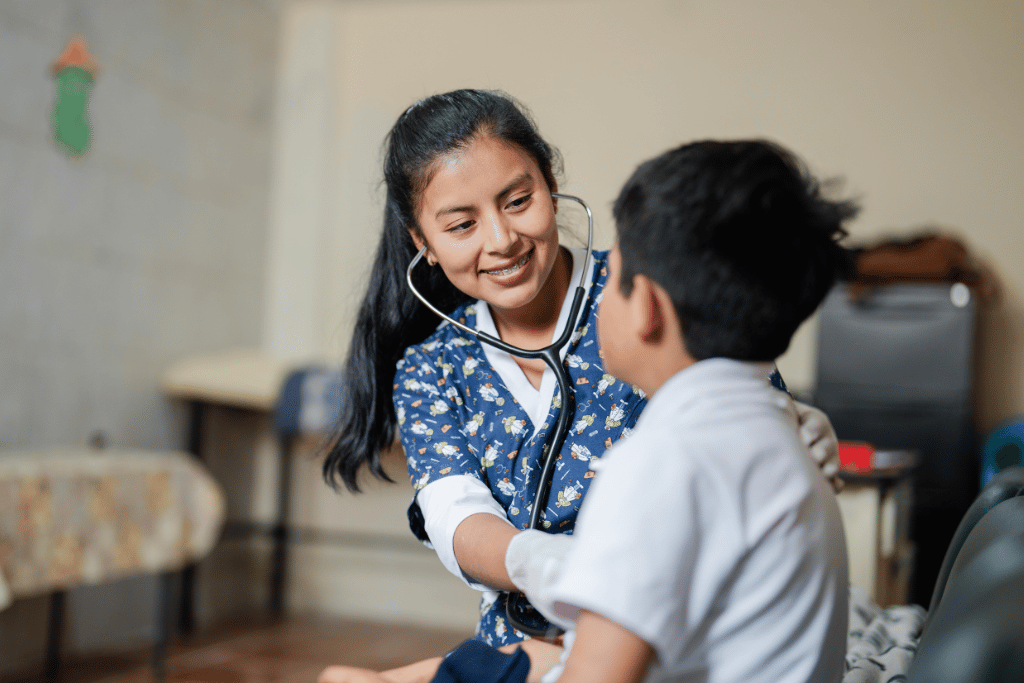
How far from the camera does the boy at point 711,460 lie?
1.91 ft

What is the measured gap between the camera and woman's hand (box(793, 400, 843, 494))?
0.80m

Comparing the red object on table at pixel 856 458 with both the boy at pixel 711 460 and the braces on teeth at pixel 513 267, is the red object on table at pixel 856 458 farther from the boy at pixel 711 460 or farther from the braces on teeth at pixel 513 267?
the boy at pixel 711 460

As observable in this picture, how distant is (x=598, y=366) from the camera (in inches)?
44.0

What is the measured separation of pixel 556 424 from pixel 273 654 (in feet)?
7.84

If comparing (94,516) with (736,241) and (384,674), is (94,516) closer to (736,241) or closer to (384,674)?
(384,674)

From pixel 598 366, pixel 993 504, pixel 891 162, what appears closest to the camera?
pixel 993 504

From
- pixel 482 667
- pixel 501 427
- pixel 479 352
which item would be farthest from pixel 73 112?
pixel 482 667

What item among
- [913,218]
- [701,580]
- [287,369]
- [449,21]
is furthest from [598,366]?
[449,21]

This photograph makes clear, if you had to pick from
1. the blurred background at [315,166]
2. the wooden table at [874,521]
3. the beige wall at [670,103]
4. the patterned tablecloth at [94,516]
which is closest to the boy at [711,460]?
the wooden table at [874,521]

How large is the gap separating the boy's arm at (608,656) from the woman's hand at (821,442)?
0.29 meters

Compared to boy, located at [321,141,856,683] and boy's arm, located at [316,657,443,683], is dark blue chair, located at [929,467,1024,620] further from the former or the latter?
boy's arm, located at [316,657,443,683]

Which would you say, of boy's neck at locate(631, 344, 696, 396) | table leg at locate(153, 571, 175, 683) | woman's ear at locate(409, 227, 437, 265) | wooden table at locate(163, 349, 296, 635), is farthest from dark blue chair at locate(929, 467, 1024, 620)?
wooden table at locate(163, 349, 296, 635)

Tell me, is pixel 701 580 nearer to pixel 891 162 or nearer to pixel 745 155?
pixel 745 155

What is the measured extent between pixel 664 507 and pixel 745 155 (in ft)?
0.92
